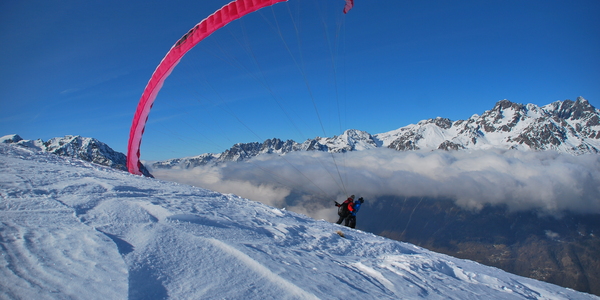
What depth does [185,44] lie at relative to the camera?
13789 mm

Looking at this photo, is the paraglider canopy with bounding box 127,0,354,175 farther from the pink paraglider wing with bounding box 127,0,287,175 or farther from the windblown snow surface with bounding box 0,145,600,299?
the windblown snow surface with bounding box 0,145,600,299

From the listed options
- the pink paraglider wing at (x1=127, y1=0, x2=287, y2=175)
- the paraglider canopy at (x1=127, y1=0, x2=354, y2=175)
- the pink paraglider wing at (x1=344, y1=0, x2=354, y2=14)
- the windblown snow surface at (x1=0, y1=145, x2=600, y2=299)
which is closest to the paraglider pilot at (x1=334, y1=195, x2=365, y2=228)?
the windblown snow surface at (x1=0, y1=145, x2=600, y2=299)

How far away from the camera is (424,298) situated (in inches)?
170

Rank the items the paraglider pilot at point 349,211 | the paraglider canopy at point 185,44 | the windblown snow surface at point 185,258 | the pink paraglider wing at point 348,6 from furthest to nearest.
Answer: the paraglider pilot at point 349,211 < the pink paraglider wing at point 348,6 < the paraglider canopy at point 185,44 < the windblown snow surface at point 185,258

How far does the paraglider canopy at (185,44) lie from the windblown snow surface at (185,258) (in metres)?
8.78

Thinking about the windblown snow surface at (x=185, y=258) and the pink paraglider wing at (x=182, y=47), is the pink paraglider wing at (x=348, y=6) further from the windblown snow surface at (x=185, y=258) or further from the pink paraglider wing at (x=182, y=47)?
the windblown snow surface at (x=185, y=258)

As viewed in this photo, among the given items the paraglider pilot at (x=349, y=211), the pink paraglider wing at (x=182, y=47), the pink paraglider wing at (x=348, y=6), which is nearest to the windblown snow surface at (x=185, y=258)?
the paraglider pilot at (x=349, y=211)

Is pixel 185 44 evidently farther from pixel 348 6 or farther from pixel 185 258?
pixel 185 258

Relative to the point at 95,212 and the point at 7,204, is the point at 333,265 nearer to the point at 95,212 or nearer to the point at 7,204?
the point at 95,212

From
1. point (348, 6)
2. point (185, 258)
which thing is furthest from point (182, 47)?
point (185, 258)

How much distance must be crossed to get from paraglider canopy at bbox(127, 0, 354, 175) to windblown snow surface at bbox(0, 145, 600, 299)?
8.78 m

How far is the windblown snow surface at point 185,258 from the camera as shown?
3.16 meters

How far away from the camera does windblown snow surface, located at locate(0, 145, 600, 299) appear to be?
3.16m

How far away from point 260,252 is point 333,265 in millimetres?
1412
